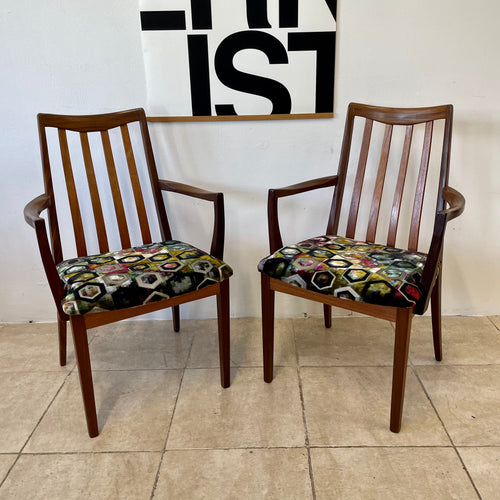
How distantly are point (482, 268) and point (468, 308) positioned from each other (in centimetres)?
19

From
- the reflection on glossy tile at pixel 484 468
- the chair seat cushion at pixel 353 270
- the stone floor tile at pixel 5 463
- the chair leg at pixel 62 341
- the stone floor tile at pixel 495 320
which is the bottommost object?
the stone floor tile at pixel 495 320

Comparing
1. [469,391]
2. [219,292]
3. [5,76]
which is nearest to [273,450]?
[219,292]

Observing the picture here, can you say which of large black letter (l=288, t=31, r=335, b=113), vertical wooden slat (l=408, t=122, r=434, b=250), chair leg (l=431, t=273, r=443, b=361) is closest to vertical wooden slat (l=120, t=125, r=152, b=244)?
large black letter (l=288, t=31, r=335, b=113)

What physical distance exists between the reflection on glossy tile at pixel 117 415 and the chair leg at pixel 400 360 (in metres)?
0.67

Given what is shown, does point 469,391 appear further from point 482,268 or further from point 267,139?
point 267,139

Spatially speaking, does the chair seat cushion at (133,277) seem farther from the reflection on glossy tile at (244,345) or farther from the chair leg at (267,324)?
the reflection on glossy tile at (244,345)

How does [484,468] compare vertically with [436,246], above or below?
below

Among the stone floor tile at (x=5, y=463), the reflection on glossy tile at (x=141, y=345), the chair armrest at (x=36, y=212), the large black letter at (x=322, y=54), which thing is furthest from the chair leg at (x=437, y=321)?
the stone floor tile at (x=5, y=463)

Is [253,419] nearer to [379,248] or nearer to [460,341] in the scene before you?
[379,248]

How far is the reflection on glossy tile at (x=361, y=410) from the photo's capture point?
130 cm

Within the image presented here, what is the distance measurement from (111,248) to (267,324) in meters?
0.82

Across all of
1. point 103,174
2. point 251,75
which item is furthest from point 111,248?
point 251,75

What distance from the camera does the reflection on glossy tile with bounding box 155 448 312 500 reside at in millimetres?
1130

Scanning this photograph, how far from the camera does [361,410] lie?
141cm
